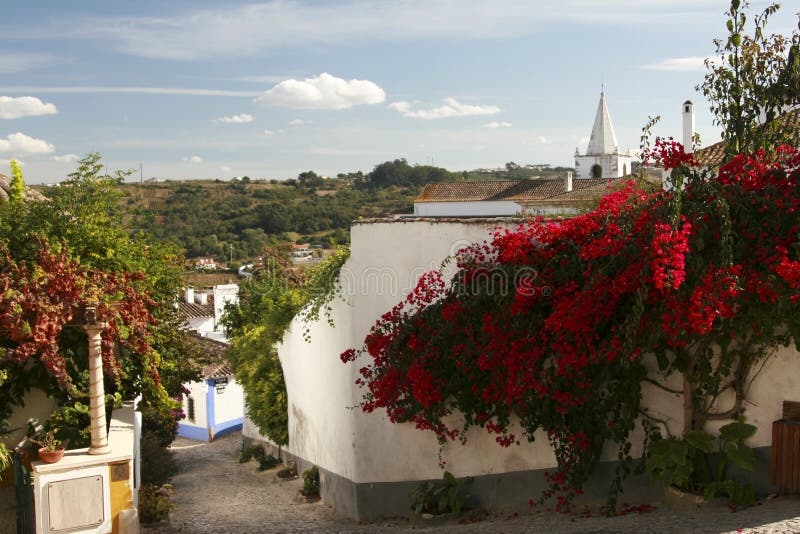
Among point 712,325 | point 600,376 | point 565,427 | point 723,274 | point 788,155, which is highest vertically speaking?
point 788,155

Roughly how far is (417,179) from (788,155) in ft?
237

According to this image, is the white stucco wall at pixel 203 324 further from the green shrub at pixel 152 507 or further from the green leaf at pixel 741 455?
the green leaf at pixel 741 455

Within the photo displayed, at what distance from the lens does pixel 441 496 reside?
367 inches

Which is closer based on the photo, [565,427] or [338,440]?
[565,427]

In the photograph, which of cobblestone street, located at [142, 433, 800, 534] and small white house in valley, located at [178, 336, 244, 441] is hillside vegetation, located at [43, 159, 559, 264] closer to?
small white house in valley, located at [178, 336, 244, 441]

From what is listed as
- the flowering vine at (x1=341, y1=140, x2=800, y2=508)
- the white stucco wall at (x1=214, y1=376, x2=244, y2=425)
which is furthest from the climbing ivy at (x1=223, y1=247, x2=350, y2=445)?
the white stucco wall at (x1=214, y1=376, x2=244, y2=425)

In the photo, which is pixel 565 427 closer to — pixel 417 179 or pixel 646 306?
pixel 646 306

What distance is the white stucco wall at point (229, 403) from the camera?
89.7 feet

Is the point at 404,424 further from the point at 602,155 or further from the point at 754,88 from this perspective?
the point at 602,155

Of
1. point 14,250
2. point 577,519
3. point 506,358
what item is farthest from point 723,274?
point 14,250

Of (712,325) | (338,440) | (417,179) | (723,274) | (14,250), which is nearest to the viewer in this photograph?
(723,274)

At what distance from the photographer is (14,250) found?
9.52m

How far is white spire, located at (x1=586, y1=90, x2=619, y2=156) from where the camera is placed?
53.9 m

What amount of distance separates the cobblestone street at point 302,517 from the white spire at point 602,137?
41261 mm
